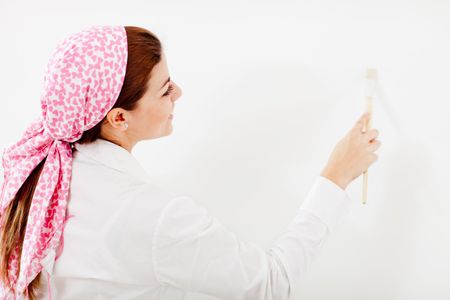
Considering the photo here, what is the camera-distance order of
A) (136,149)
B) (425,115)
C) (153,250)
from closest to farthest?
1. (153,250)
2. (425,115)
3. (136,149)

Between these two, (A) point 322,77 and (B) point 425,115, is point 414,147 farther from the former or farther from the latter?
(A) point 322,77

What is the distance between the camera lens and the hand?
831 mm

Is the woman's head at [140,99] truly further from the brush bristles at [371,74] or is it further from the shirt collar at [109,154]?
the brush bristles at [371,74]

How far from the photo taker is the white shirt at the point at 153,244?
751mm

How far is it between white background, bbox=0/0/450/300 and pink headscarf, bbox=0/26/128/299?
0.82ft

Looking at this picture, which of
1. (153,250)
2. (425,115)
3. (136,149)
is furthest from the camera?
(136,149)

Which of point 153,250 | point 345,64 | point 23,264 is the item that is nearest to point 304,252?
point 153,250

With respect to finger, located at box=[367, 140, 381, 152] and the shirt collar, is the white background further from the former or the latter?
the shirt collar

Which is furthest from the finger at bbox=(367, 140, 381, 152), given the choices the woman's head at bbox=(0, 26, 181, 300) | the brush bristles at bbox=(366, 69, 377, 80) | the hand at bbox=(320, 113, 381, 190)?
the woman's head at bbox=(0, 26, 181, 300)

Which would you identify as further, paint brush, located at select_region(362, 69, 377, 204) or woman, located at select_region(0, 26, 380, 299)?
paint brush, located at select_region(362, 69, 377, 204)

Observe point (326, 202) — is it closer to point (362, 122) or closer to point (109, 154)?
point (362, 122)

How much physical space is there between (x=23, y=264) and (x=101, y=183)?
18 cm

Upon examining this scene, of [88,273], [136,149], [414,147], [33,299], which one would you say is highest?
[414,147]

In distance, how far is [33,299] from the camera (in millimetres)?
828
